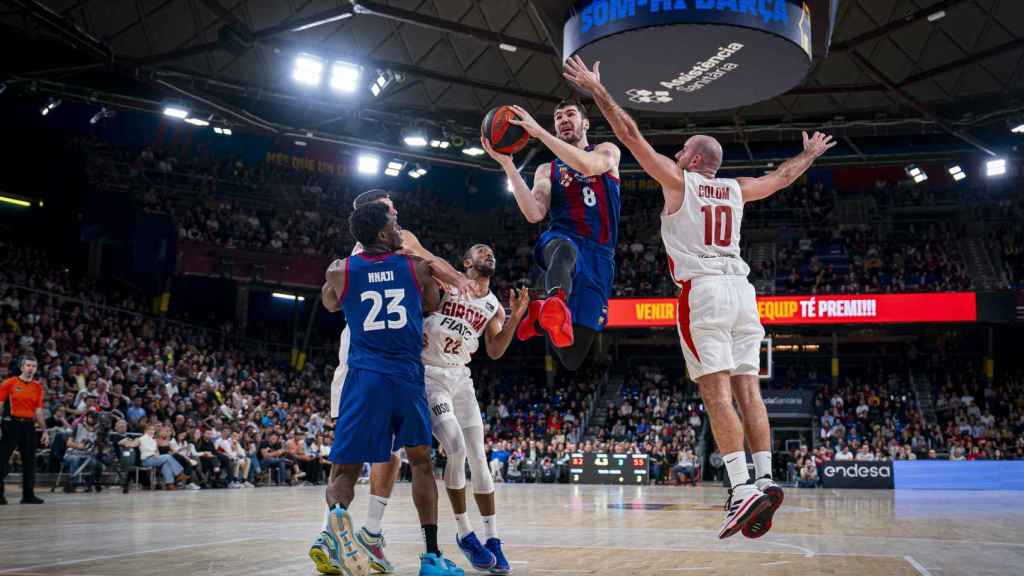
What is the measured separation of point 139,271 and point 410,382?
26776 millimetres

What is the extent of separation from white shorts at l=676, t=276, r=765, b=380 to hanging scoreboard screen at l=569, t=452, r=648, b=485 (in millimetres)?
21104

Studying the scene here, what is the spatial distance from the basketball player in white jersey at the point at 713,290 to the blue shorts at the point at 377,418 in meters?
1.73

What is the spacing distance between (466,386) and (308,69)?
20.0 meters

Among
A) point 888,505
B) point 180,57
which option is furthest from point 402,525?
point 180,57

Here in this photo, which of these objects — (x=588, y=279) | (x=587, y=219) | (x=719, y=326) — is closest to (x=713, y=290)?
(x=719, y=326)

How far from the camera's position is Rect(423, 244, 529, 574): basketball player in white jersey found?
250 inches

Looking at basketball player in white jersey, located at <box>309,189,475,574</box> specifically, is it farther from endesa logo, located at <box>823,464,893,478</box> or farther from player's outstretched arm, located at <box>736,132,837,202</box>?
endesa logo, located at <box>823,464,893,478</box>

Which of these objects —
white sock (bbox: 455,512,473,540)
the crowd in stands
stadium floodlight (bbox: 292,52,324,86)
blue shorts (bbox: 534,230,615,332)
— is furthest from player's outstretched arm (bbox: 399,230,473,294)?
the crowd in stands

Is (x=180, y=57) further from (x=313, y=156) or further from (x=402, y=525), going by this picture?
(x=402, y=525)

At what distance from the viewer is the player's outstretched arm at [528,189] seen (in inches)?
254

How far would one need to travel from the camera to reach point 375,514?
6.11 metres

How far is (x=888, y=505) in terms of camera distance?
49.8ft

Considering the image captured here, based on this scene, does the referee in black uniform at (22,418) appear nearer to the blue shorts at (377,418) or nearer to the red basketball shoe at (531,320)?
the blue shorts at (377,418)

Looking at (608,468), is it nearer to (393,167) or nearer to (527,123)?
(393,167)
